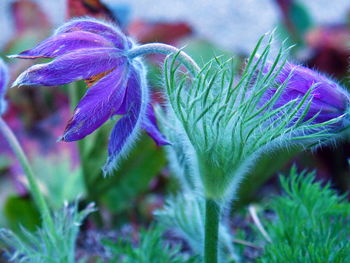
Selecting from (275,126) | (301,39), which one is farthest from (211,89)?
(301,39)

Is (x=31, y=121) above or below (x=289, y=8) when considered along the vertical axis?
below

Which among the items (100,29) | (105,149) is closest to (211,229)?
(100,29)

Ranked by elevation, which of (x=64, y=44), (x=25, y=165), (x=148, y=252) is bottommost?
(x=148, y=252)

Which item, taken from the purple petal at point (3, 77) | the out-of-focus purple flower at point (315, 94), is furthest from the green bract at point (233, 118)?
the purple petal at point (3, 77)

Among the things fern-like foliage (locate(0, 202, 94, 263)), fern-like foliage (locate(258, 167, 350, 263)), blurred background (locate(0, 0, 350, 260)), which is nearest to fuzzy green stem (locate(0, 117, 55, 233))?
fern-like foliage (locate(0, 202, 94, 263))

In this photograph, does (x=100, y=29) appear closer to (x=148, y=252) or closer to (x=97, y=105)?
(x=97, y=105)

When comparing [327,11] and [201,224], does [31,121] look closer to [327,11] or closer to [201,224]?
[201,224]
